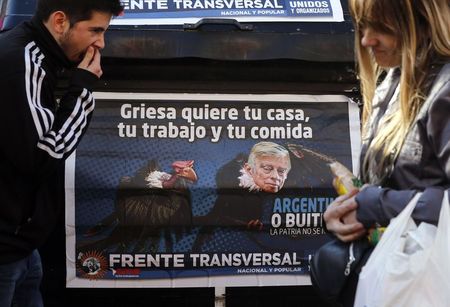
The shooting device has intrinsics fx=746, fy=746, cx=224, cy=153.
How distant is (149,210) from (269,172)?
0.56 m

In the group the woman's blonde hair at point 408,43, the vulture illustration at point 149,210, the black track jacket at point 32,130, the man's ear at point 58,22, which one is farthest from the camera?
the vulture illustration at point 149,210

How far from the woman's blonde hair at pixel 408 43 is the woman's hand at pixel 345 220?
0.36ft

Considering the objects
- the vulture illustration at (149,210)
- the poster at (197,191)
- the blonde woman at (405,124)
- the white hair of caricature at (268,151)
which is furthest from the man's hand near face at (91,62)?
the blonde woman at (405,124)

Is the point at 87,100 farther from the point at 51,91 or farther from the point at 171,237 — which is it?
the point at 171,237

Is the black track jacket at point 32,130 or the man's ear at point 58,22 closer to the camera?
the black track jacket at point 32,130

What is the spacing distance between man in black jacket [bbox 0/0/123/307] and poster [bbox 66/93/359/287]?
1.32 ft

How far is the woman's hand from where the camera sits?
1.92m

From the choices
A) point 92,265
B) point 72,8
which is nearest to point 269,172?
point 92,265

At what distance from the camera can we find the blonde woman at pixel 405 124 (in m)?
1.79

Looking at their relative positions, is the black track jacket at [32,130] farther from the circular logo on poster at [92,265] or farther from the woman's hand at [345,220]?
the woman's hand at [345,220]

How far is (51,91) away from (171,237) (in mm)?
915

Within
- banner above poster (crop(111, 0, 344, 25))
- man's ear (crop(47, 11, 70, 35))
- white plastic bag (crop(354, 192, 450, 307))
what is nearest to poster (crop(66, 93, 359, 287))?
banner above poster (crop(111, 0, 344, 25))

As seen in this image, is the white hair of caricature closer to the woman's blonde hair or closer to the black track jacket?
the black track jacket

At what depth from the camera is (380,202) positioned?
185 centimetres
